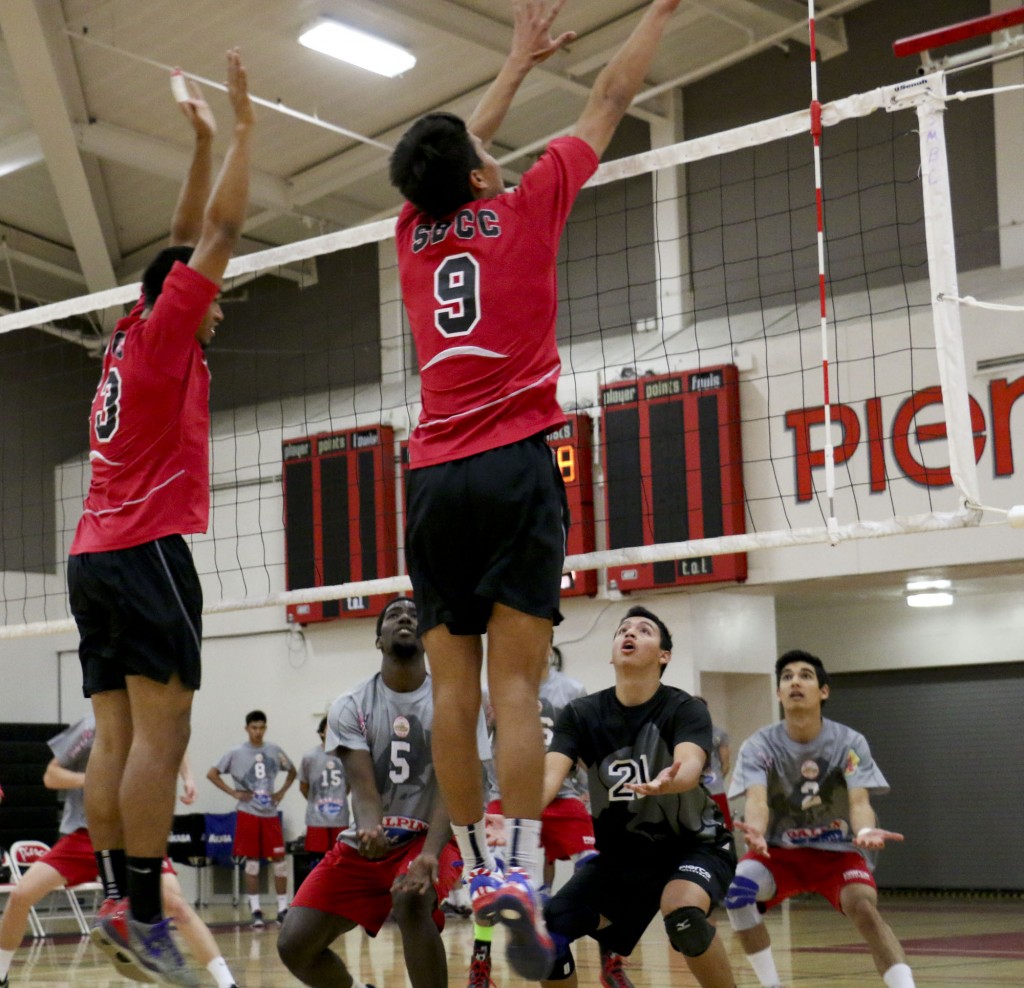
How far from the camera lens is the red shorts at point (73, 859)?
7219mm

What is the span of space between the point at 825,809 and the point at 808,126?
2.90 metres

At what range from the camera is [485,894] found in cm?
333

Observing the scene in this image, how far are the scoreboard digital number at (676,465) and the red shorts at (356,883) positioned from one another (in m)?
6.39

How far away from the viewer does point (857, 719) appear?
15.6 metres

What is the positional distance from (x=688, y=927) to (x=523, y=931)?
2.07m

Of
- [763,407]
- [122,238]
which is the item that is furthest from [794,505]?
[122,238]

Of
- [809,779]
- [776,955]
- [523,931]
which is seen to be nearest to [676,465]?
[776,955]

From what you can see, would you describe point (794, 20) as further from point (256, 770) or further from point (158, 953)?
point (158, 953)

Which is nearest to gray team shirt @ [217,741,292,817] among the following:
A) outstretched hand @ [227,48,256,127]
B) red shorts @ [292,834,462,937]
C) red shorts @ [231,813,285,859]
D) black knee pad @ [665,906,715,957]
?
red shorts @ [231,813,285,859]

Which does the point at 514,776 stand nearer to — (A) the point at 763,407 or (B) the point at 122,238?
Answer: (A) the point at 763,407

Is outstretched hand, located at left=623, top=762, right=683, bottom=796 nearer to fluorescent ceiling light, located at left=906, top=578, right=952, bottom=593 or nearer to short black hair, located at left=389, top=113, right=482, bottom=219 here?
short black hair, located at left=389, top=113, right=482, bottom=219

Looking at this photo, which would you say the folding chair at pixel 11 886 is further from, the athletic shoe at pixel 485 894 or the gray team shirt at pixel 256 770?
the athletic shoe at pixel 485 894

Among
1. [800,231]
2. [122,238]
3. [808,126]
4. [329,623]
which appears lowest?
[329,623]

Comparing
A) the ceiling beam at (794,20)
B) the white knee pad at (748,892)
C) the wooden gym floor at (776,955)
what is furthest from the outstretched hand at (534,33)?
the ceiling beam at (794,20)
